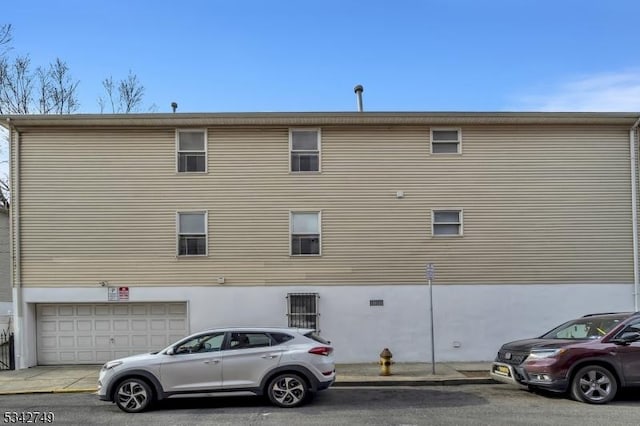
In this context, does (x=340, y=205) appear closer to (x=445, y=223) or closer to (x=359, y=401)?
(x=445, y=223)

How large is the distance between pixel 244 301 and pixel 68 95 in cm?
1997

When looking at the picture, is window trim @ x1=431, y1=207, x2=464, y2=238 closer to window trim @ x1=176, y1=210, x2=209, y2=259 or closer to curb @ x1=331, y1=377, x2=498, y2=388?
curb @ x1=331, y1=377, x2=498, y2=388

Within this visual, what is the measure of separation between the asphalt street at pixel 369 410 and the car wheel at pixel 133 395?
0.60ft

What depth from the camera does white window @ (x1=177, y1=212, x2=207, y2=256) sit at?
15508 millimetres

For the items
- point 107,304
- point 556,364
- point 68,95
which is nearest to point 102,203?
point 107,304

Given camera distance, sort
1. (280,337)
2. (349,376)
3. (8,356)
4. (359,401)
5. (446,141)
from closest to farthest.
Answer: (280,337)
(359,401)
(349,376)
(446,141)
(8,356)

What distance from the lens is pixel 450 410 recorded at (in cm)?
954

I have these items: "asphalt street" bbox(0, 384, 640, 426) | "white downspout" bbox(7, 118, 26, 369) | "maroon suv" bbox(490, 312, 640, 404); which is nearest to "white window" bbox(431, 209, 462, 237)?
"asphalt street" bbox(0, 384, 640, 426)

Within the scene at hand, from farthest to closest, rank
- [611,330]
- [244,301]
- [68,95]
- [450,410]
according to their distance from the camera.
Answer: [68,95], [244,301], [611,330], [450,410]

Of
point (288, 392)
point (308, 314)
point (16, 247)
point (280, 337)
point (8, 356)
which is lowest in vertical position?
point (8, 356)

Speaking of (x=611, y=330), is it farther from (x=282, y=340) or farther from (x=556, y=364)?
(x=282, y=340)

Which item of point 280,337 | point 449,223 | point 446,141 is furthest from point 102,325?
point 446,141

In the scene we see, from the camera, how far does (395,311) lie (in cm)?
1530

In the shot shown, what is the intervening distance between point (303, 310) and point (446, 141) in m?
6.09
